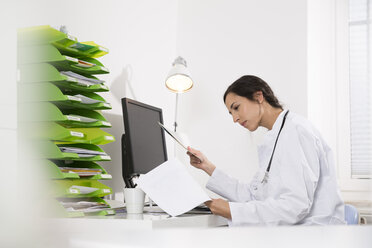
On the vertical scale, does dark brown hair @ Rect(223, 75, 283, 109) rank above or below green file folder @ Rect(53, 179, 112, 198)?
above

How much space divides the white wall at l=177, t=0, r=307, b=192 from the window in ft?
2.24

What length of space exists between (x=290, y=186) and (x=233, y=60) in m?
1.45

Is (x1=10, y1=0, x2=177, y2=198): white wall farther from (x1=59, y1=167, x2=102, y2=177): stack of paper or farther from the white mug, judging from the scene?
the white mug

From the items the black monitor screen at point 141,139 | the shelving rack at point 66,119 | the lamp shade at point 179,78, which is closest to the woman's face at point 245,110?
the black monitor screen at point 141,139

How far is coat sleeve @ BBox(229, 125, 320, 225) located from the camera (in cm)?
129

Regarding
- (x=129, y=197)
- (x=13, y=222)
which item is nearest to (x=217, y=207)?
(x=129, y=197)

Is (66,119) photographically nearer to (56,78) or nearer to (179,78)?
(56,78)

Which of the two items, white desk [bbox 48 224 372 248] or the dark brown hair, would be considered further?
the dark brown hair

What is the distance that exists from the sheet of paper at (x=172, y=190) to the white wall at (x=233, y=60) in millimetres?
1363

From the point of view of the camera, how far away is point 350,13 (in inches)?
117

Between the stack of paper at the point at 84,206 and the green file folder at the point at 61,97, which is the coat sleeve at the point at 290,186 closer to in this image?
the stack of paper at the point at 84,206

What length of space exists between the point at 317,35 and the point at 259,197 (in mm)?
1579

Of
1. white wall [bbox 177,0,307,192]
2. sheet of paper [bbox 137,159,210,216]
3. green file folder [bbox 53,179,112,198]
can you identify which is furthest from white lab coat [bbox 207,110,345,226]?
white wall [bbox 177,0,307,192]

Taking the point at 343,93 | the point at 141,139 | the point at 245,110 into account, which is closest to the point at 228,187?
the point at 245,110
